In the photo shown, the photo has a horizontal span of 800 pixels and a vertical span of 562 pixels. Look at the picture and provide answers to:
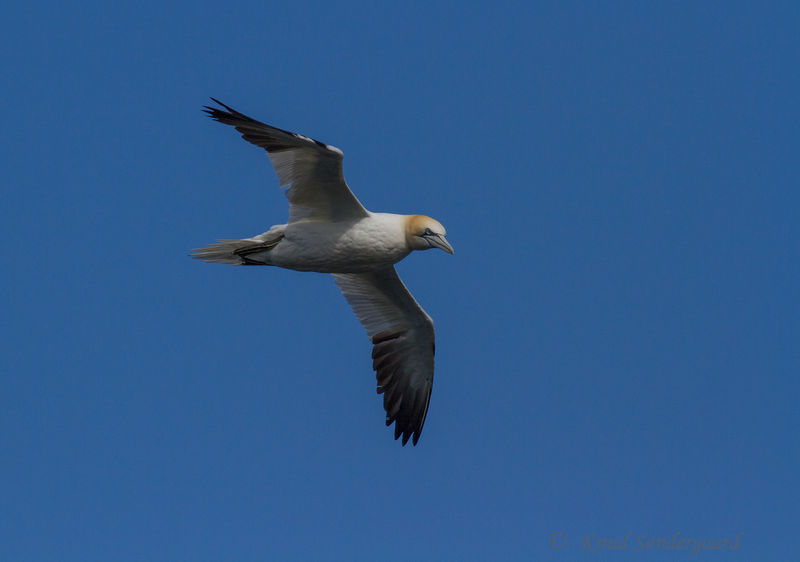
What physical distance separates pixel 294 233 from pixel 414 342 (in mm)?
3256

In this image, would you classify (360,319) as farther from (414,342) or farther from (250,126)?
(250,126)

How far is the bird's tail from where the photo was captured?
1277cm

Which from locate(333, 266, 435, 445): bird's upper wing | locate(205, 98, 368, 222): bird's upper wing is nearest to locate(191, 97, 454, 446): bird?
locate(205, 98, 368, 222): bird's upper wing

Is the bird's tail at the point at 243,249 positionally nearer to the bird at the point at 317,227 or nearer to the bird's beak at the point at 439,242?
the bird at the point at 317,227

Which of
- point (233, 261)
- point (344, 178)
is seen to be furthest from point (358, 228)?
point (233, 261)

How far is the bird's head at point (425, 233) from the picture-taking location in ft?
40.9

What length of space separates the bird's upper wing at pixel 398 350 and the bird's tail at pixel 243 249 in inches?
91.0

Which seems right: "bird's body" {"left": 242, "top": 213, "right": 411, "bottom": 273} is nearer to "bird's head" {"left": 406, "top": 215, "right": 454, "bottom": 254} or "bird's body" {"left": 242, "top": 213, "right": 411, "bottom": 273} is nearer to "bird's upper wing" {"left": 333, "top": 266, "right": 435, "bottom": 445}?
"bird's head" {"left": 406, "top": 215, "right": 454, "bottom": 254}

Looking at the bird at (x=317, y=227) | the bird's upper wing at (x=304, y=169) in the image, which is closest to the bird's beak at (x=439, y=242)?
the bird at (x=317, y=227)

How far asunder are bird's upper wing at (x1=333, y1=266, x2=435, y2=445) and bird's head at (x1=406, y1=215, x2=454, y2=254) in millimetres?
2383

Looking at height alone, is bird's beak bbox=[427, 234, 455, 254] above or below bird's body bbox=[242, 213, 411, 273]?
above

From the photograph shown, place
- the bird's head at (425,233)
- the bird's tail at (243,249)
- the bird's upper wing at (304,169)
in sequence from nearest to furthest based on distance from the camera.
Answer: the bird's upper wing at (304,169) → the bird's head at (425,233) → the bird's tail at (243,249)

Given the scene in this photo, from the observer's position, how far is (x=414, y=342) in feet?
49.4

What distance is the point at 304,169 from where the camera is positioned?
40.0 feet
